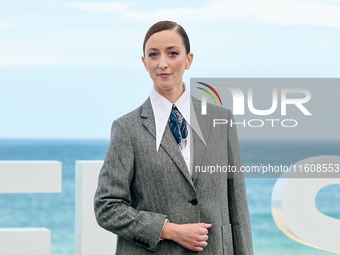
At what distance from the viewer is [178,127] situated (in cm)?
177

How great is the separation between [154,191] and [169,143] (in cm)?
15

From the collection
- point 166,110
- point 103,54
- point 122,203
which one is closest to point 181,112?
point 166,110

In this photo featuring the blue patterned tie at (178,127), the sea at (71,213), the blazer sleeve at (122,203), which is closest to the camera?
the blazer sleeve at (122,203)

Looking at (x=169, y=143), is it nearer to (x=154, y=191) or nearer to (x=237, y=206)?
(x=154, y=191)

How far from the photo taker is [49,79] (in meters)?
30.8

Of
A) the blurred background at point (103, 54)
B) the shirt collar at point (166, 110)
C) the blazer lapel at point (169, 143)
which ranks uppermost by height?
the blurred background at point (103, 54)

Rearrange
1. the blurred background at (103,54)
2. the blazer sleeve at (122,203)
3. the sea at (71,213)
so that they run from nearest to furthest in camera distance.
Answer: the blazer sleeve at (122,203) → the sea at (71,213) → the blurred background at (103,54)

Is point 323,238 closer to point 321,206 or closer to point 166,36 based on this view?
point 166,36

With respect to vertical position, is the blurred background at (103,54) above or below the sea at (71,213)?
above

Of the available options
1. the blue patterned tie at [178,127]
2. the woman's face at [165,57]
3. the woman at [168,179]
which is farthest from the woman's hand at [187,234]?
the woman's face at [165,57]

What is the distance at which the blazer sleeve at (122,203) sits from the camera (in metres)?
1.65

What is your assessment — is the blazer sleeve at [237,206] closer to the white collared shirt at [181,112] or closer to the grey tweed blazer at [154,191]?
the grey tweed blazer at [154,191]

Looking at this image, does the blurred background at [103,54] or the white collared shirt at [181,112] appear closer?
the white collared shirt at [181,112]

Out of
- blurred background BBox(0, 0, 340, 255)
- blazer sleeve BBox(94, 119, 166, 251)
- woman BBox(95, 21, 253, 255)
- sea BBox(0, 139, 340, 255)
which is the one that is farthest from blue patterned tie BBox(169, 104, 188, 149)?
blurred background BBox(0, 0, 340, 255)
